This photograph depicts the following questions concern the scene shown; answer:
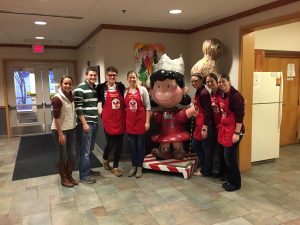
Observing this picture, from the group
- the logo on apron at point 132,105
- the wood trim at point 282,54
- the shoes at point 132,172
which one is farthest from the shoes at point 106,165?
the wood trim at point 282,54

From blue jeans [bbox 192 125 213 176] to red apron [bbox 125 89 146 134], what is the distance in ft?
2.42

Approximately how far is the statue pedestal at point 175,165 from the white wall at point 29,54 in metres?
4.02

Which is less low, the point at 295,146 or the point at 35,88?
the point at 35,88

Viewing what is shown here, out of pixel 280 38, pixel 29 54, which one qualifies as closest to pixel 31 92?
pixel 29 54

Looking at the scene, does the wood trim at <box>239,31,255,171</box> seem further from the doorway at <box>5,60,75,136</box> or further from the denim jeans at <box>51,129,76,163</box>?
the doorway at <box>5,60,75,136</box>

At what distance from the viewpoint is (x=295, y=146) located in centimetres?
501

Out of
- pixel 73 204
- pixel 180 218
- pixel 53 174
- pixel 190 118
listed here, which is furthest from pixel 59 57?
pixel 180 218

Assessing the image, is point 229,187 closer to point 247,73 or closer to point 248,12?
point 247,73

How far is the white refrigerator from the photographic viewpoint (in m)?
3.83

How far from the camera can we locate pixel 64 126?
118 inches

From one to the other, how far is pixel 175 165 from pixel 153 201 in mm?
771

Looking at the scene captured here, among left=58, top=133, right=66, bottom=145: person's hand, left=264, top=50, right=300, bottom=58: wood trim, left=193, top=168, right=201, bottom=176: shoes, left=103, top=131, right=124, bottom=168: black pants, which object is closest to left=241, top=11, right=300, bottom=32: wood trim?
left=264, top=50, right=300, bottom=58: wood trim

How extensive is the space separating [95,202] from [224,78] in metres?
1.89

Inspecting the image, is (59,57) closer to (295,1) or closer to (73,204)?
(73,204)
